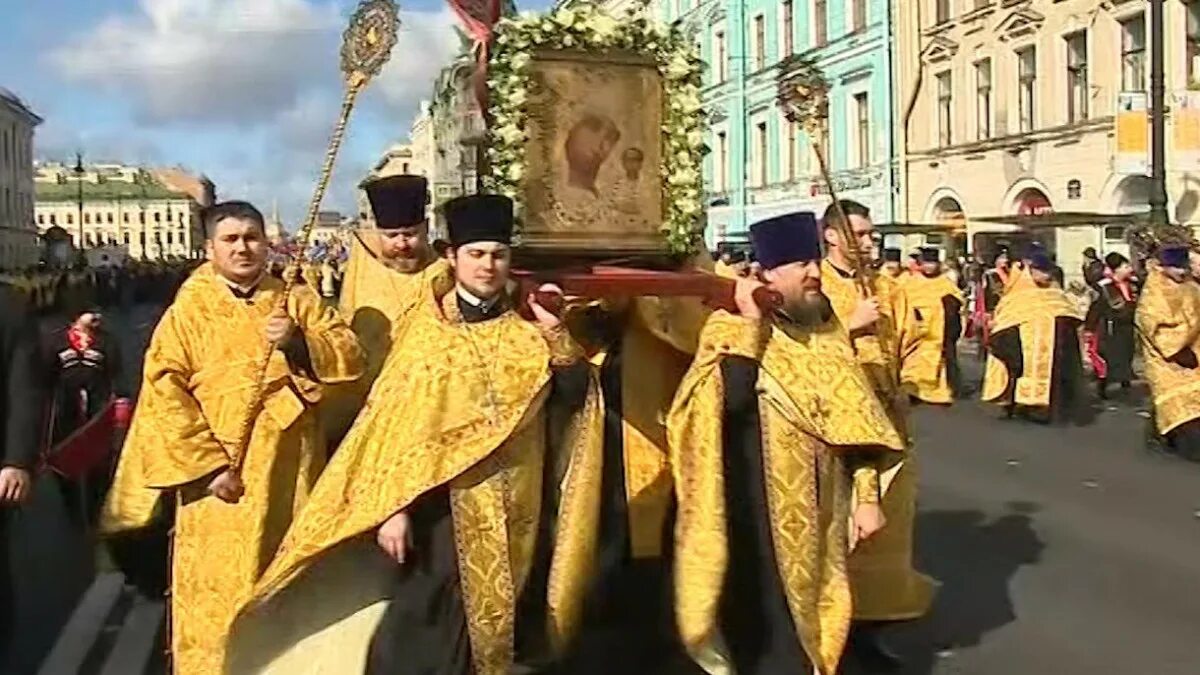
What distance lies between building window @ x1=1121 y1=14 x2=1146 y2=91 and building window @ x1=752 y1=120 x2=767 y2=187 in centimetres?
2035

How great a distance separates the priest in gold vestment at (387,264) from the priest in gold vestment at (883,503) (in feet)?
5.39

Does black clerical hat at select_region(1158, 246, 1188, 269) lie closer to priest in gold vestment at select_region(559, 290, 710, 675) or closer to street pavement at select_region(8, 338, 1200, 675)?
street pavement at select_region(8, 338, 1200, 675)

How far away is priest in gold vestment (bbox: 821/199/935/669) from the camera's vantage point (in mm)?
6984

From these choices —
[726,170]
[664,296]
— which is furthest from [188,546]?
[726,170]

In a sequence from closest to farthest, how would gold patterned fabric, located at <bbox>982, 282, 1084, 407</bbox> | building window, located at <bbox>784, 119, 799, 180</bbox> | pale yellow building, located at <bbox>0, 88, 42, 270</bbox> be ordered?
gold patterned fabric, located at <bbox>982, 282, 1084, 407</bbox> < building window, located at <bbox>784, 119, 799, 180</bbox> < pale yellow building, located at <bbox>0, 88, 42, 270</bbox>

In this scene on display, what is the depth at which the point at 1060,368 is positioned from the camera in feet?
57.0

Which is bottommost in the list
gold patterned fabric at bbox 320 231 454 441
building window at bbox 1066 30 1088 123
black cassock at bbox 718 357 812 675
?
black cassock at bbox 718 357 812 675

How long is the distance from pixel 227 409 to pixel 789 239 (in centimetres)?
199

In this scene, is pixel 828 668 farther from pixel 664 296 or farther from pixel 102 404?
pixel 102 404

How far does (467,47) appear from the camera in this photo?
7250mm

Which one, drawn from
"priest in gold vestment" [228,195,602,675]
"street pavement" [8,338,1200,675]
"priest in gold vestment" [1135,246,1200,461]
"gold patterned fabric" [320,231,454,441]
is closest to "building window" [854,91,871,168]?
"street pavement" [8,338,1200,675]

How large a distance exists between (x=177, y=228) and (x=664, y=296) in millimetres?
137733

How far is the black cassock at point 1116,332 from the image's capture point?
1953cm

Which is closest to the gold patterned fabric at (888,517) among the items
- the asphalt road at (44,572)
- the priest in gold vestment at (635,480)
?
the priest in gold vestment at (635,480)
